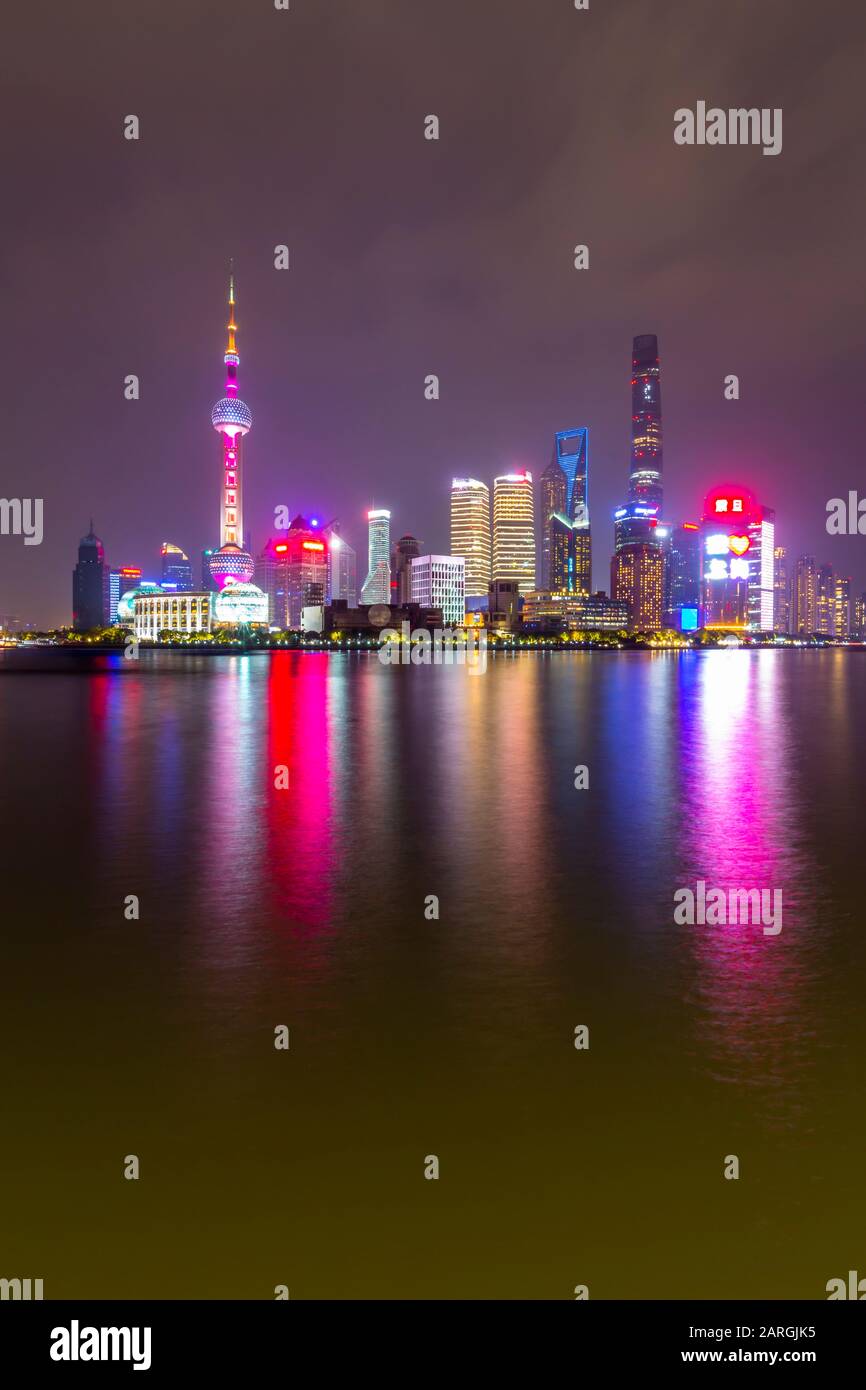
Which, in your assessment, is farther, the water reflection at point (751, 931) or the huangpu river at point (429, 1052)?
the water reflection at point (751, 931)

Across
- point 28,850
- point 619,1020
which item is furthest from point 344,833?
point 619,1020

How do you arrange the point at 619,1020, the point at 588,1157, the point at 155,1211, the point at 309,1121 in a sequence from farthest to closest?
the point at 619,1020 < the point at 309,1121 < the point at 588,1157 < the point at 155,1211

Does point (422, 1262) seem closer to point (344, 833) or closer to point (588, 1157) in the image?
point (588, 1157)

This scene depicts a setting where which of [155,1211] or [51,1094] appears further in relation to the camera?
[51,1094]

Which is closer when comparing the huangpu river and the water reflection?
the huangpu river

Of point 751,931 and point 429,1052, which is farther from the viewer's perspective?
point 751,931
